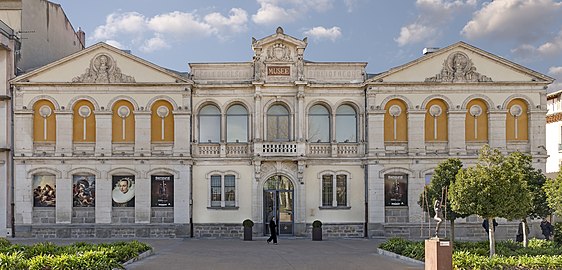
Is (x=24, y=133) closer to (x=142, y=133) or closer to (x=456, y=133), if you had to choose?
(x=142, y=133)

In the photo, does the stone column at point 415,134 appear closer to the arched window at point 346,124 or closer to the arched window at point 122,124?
the arched window at point 346,124

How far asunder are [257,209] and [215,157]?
4003mm

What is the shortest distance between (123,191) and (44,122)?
619 centimetres

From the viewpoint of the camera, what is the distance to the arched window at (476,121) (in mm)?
37719

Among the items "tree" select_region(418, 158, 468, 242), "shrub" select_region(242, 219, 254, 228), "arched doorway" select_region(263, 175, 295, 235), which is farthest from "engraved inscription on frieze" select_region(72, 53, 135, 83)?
"tree" select_region(418, 158, 468, 242)

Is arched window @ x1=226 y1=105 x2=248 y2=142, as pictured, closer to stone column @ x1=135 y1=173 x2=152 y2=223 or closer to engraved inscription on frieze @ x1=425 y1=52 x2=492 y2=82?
stone column @ x1=135 y1=173 x2=152 y2=223

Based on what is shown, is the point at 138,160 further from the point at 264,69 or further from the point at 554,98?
the point at 554,98

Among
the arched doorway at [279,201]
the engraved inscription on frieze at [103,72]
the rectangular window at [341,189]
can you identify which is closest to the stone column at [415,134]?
the rectangular window at [341,189]

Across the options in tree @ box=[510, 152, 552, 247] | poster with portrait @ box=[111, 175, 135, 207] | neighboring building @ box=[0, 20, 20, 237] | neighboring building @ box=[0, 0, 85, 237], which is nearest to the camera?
tree @ box=[510, 152, 552, 247]

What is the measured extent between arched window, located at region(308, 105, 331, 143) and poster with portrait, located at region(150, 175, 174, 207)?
29.3ft

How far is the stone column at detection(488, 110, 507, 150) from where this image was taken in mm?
37531

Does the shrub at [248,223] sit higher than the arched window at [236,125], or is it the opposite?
the arched window at [236,125]

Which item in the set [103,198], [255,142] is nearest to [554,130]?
[255,142]

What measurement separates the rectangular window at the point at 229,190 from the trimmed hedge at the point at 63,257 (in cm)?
1362
